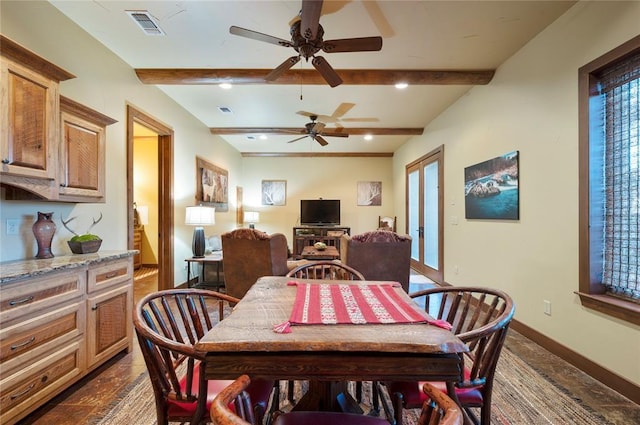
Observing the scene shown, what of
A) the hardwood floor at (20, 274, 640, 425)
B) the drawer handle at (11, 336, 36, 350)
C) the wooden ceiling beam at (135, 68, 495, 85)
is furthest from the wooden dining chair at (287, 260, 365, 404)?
the wooden ceiling beam at (135, 68, 495, 85)

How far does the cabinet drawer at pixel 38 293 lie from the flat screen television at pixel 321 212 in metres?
5.68

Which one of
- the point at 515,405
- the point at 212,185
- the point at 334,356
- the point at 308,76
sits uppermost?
the point at 308,76

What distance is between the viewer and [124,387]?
197 cm

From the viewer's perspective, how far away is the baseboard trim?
5.94 ft

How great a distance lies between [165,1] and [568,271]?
154 inches

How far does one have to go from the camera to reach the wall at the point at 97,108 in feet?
6.53

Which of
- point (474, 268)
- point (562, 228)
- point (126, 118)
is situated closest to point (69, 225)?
point (126, 118)

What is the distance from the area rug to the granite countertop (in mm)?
937

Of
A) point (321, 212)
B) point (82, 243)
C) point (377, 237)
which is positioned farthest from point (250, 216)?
point (82, 243)

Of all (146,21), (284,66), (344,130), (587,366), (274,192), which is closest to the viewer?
(587,366)

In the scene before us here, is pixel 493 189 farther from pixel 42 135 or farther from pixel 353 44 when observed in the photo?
pixel 42 135

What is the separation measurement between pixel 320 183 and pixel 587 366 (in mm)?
6316

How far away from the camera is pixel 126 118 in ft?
10.2

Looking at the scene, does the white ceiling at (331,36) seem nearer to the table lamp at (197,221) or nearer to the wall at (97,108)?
the wall at (97,108)
